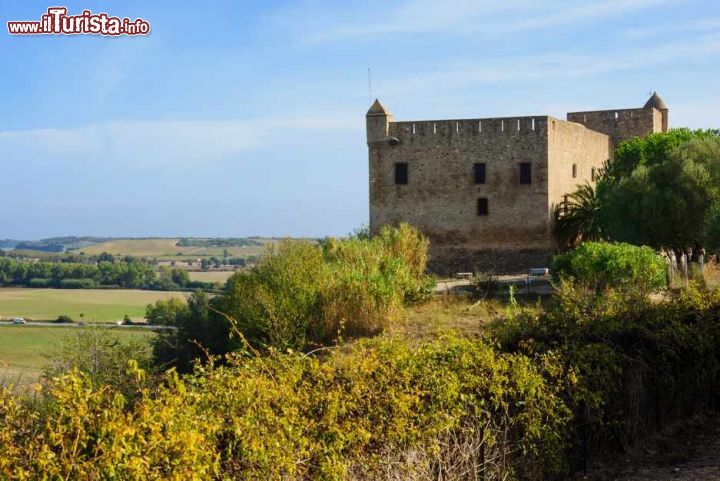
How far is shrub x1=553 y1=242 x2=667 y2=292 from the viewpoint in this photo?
65.2 ft

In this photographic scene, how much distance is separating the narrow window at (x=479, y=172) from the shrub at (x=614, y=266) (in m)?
8.14

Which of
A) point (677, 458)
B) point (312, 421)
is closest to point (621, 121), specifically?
point (677, 458)

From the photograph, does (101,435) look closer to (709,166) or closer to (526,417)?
(526,417)

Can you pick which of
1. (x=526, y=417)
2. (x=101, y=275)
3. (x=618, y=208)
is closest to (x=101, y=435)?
(x=526, y=417)

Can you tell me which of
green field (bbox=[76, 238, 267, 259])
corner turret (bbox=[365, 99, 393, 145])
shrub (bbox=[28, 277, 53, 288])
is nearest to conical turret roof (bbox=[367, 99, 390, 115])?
corner turret (bbox=[365, 99, 393, 145])

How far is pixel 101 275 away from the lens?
88.6 m

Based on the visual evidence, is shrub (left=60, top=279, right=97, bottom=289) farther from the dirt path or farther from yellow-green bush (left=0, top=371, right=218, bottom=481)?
yellow-green bush (left=0, top=371, right=218, bottom=481)

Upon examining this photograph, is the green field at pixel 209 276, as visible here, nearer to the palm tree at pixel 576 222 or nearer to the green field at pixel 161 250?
the green field at pixel 161 250

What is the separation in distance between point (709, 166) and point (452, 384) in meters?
19.5

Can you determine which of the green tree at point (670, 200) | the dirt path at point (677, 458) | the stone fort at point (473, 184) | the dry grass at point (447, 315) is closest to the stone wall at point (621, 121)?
the stone fort at point (473, 184)

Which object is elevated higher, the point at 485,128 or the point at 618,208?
the point at 485,128

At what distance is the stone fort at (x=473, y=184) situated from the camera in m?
28.5

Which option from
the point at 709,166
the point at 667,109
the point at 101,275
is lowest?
the point at 101,275

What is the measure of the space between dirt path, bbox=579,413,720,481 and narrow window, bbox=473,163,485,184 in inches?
708
